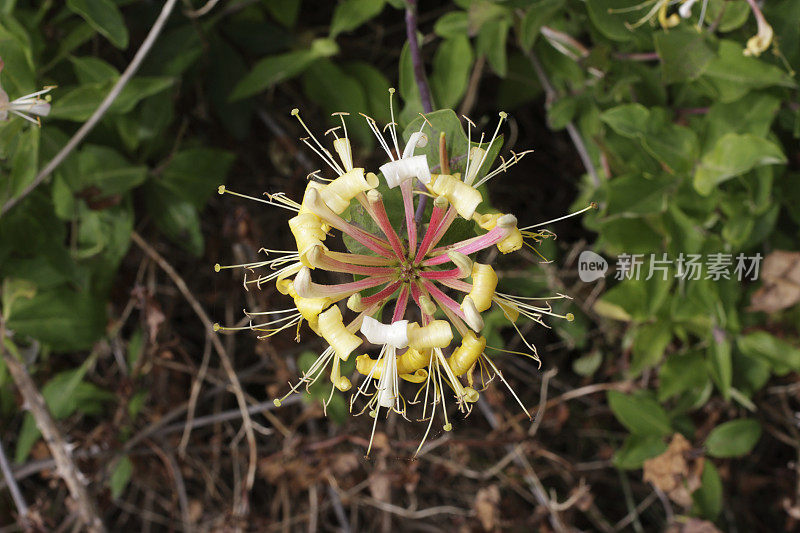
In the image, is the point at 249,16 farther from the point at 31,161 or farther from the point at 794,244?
the point at 794,244

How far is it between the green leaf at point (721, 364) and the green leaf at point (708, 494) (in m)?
0.21

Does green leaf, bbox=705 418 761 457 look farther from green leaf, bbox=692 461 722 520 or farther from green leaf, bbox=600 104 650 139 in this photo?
green leaf, bbox=600 104 650 139

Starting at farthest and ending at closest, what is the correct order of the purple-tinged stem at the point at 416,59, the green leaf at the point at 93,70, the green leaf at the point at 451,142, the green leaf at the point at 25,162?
1. the green leaf at the point at 93,70
2. the green leaf at the point at 25,162
3. the purple-tinged stem at the point at 416,59
4. the green leaf at the point at 451,142

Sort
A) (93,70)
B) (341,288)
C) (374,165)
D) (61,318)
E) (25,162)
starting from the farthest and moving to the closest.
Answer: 1. (374,165)
2. (61,318)
3. (93,70)
4. (25,162)
5. (341,288)

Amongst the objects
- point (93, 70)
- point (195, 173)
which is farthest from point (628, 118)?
point (93, 70)

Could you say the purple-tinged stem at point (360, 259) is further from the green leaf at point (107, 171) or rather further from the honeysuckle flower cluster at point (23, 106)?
the green leaf at point (107, 171)

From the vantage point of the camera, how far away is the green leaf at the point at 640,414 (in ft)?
4.37

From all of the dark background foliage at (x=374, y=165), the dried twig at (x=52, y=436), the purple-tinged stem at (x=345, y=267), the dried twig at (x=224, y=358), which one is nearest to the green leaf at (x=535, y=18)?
the dark background foliage at (x=374, y=165)

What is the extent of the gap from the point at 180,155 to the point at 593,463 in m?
1.08

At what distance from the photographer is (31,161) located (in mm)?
1005

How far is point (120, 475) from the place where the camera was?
1.36 meters

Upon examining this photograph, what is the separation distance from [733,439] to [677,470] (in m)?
0.13

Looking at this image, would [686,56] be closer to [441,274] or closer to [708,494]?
[441,274]

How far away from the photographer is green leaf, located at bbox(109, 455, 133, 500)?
135cm
